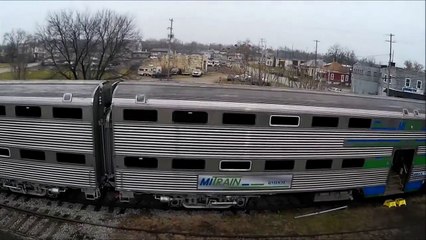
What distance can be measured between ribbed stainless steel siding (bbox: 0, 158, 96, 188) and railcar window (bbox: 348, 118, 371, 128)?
8818 mm

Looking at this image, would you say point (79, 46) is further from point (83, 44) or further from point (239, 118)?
point (239, 118)

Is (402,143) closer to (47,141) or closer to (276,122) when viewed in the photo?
(276,122)

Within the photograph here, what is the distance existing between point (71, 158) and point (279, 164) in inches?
272

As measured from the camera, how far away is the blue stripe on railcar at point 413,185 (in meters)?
14.3

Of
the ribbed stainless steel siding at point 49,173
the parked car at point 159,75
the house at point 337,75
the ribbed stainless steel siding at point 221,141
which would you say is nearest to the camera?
the ribbed stainless steel siding at point 221,141

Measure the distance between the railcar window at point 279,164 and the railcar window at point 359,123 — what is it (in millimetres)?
2447

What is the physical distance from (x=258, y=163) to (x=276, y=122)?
58.7 inches

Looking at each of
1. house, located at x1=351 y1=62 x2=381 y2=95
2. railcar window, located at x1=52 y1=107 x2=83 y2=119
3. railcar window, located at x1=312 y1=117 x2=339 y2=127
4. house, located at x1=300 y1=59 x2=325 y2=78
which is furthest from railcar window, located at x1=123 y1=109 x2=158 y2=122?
house, located at x1=300 y1=59 x2=325 y2=78

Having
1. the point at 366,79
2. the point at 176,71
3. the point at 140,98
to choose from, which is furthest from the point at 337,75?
the point at 140,98

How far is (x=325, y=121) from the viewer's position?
12.4 m

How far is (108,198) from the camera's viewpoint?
13.7 metres

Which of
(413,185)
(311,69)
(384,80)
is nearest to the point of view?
(413,185)

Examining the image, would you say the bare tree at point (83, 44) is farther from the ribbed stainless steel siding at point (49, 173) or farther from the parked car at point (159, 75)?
the ribbed stainless steel siding at point (49, 173)

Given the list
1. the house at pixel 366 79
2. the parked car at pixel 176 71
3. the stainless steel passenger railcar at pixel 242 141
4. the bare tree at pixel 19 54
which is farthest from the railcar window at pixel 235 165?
the parked car at pixel 176 71
